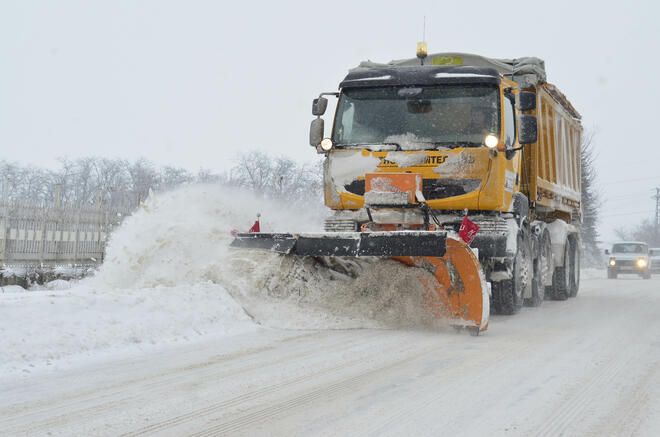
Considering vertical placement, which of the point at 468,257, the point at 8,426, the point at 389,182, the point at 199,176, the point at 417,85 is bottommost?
the point at 8,426

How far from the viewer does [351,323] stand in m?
7.25

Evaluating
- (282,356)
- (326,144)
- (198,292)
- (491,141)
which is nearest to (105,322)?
(198,292)

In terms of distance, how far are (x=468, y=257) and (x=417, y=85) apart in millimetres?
2304

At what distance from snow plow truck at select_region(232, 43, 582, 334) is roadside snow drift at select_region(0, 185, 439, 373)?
0.44 m

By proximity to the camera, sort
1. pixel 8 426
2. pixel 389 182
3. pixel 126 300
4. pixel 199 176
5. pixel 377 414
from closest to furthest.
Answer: pixel 8 426 < pixel 377 414 < pixel 126 300 < pixel 389 182 < pixel 199 176

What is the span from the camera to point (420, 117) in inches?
315

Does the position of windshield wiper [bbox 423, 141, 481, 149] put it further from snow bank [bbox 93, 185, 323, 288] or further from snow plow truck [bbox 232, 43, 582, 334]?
snow bank [bbox 93, 185, 323, 288]

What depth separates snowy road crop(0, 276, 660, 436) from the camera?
3.53 meters

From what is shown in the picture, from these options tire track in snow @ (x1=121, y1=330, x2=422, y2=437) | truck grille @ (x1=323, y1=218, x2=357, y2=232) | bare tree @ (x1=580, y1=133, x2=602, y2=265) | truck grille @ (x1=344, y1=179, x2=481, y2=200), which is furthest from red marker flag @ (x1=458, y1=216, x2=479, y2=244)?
bare tree @ (x1=580, y1=133, x2=602, y2=265)

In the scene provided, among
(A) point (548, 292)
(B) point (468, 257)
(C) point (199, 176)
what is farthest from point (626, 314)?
(C) point (199, 176)

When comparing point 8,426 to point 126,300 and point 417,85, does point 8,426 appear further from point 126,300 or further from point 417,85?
point 417,85

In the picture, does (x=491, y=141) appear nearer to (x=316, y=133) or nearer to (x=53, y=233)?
(x=316, y=133)

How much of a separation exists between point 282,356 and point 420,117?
3692 millimetres

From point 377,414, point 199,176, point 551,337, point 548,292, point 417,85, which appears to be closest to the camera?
point 377,414
